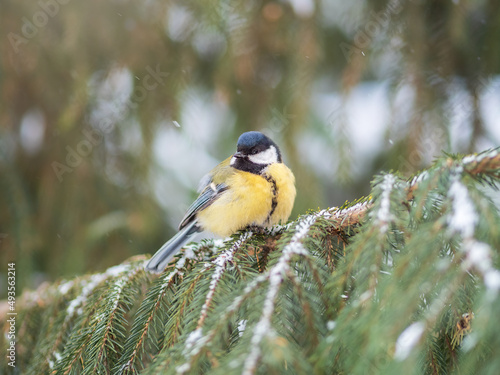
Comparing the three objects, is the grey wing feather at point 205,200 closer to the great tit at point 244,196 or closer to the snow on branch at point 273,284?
the great tit at point 244,196

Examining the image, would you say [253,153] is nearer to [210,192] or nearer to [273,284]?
[210,192]

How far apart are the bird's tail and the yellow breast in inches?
5.1

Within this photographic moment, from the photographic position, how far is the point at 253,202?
1672mm

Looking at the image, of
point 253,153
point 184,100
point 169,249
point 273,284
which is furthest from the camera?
point 184,100

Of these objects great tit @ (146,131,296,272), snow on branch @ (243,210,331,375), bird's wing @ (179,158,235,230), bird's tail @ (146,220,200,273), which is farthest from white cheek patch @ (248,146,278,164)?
snow on branch @ (243,210,331,375)

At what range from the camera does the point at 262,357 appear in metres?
0.61

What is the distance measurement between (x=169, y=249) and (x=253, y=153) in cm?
55

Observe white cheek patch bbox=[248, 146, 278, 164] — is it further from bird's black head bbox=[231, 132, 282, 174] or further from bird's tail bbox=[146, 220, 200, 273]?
bird's tail bbox=[146, 220, 200, 273]

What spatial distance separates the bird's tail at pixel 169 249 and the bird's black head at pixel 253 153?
349 mm

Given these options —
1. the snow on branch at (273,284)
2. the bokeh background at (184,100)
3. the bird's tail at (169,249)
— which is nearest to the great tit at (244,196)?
the bird's tail at (169,249)

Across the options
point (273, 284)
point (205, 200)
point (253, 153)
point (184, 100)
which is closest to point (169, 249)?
point (205, 200)

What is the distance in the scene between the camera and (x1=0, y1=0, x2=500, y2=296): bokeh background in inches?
73.5

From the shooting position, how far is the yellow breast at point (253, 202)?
5.49ft

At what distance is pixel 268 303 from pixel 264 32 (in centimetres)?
156
